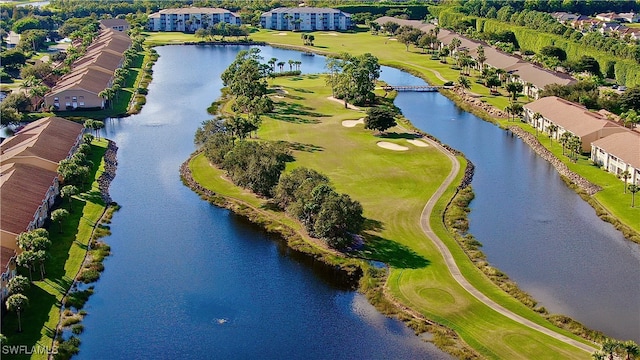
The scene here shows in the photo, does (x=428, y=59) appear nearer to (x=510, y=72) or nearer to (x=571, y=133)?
(x=510, y=72)

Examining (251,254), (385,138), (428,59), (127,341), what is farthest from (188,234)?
(428,59)

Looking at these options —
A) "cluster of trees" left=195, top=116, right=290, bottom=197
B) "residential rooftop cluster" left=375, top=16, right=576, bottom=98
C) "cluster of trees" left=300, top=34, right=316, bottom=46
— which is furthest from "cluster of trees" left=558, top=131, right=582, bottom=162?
"cluster of trees" left=300, top=34, right=316, bottom=46

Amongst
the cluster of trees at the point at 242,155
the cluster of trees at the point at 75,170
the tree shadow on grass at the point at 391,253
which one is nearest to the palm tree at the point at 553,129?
the cluster of trees at the point at 242,155

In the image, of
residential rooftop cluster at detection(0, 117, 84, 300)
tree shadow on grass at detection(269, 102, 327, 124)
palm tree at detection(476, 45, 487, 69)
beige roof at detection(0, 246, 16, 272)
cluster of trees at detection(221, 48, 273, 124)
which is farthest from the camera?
palm tree at detection(476, 45, 487, 69)

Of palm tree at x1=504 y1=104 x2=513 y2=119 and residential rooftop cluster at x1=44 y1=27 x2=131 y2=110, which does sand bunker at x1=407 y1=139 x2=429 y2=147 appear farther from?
residential rooftop cluster at x1=44 y1=27 x2=131 y2=110

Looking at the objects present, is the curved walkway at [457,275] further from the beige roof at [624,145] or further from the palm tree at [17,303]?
the palm tree at [17,303]

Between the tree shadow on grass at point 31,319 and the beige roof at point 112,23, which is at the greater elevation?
the beige roof at point 112,23

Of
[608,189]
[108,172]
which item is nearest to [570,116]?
[608,189]
